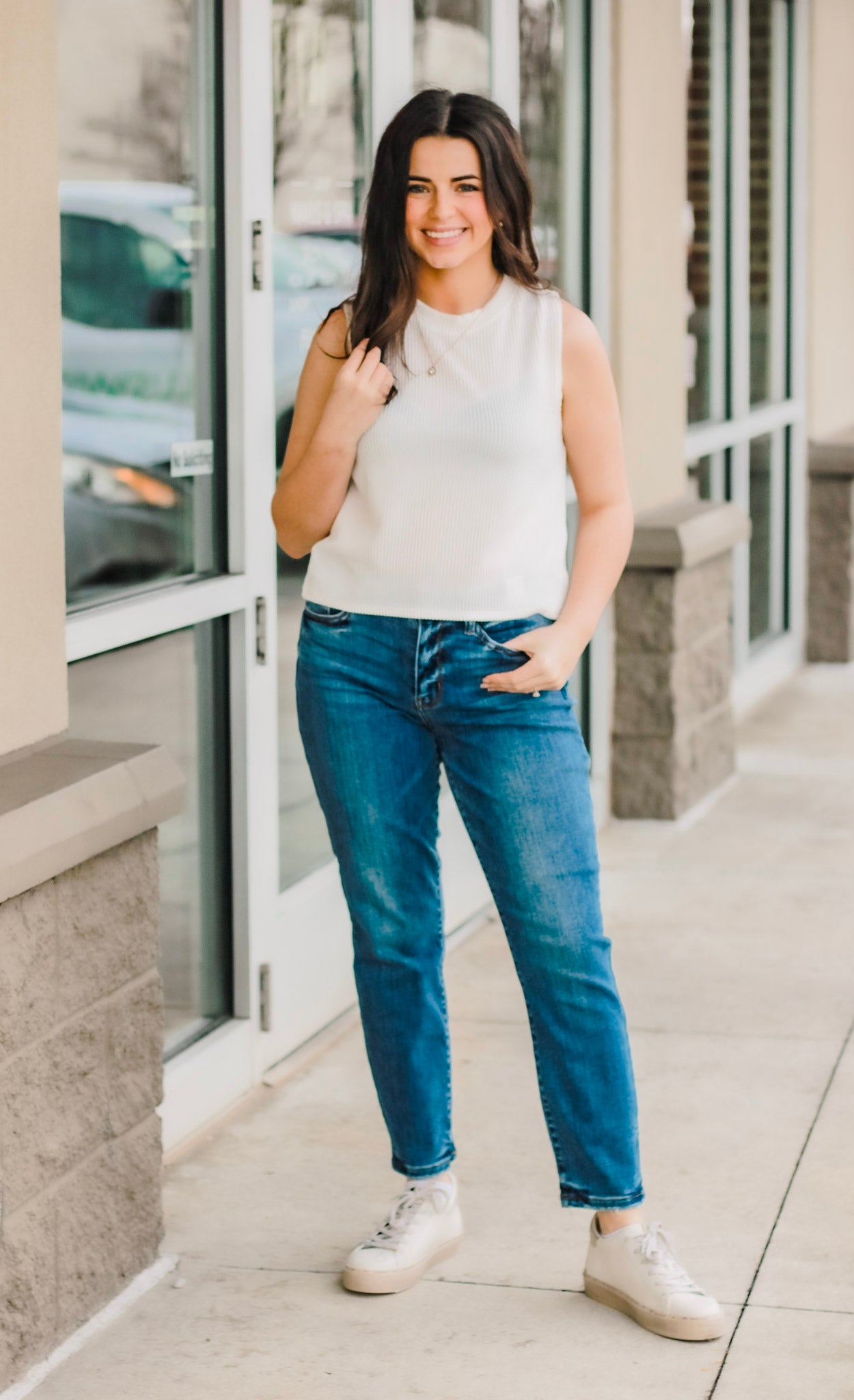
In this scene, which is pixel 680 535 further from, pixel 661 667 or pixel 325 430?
pixel 325 430

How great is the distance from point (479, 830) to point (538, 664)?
0.28 metres

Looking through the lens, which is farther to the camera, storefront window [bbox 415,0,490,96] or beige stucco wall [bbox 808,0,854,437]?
beige stucco wall [bbox 808,0,854,437]

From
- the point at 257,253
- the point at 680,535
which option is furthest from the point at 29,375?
the point at 680,535

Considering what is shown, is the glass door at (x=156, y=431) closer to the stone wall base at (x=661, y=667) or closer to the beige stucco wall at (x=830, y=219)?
the stone wall base at (x=661, y=667)

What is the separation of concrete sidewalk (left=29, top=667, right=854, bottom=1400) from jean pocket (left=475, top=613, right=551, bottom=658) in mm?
994

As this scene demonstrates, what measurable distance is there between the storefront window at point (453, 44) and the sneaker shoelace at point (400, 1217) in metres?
2.60

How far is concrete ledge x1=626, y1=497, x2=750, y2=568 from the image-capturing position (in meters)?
Answer: 5.93

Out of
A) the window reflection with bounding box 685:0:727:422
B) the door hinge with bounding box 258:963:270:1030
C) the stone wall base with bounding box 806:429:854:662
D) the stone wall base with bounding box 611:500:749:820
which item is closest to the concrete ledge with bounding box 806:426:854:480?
the stone wall base with bounding box 806:429:854:662

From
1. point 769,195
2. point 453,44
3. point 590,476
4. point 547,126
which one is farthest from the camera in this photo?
point 769,195

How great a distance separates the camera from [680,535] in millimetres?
5918

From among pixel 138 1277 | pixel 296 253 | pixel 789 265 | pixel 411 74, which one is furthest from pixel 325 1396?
pixel 789 265

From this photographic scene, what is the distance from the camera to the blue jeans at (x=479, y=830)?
2.77 meters

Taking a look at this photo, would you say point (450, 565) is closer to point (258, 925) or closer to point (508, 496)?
point (508, 496)

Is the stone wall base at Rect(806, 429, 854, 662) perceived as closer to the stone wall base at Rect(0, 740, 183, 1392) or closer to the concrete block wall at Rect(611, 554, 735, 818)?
the concrete block wall at Rect(611, 554, 735, 818)
